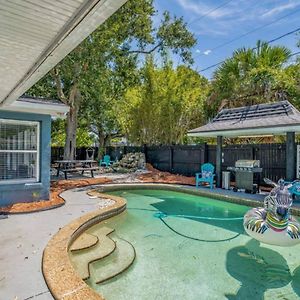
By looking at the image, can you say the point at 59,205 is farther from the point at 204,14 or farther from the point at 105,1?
the point at 204,14

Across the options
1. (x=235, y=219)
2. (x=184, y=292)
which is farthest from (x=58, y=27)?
(x=235, y=219)

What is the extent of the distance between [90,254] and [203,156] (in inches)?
360

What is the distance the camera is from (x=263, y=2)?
35.9 ft

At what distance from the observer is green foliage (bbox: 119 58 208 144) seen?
14.7 m

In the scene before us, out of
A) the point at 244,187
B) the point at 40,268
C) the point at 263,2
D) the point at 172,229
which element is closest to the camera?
the point at 40,268

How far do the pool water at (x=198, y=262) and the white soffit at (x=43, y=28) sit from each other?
9.31 ft

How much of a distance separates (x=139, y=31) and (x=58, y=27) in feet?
40.9

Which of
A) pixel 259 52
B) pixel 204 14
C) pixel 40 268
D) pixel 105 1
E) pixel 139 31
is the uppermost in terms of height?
pixel 204 14

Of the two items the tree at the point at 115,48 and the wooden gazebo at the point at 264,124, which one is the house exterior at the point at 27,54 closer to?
the tree at the point at 115,48

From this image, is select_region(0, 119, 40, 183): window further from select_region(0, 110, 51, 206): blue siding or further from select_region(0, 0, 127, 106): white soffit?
select_region(0, 0, 127, 106): white soffit

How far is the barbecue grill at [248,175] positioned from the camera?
9391 millimetres

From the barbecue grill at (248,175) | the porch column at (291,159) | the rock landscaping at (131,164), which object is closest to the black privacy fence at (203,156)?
the rock landscaping at (131,164)

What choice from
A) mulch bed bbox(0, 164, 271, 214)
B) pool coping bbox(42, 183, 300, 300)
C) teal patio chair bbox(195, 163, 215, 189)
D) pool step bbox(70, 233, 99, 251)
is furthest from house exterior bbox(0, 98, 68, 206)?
teal patio chair bbox(195, 163, 215, 189)

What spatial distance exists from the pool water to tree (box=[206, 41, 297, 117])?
6.99 meters
